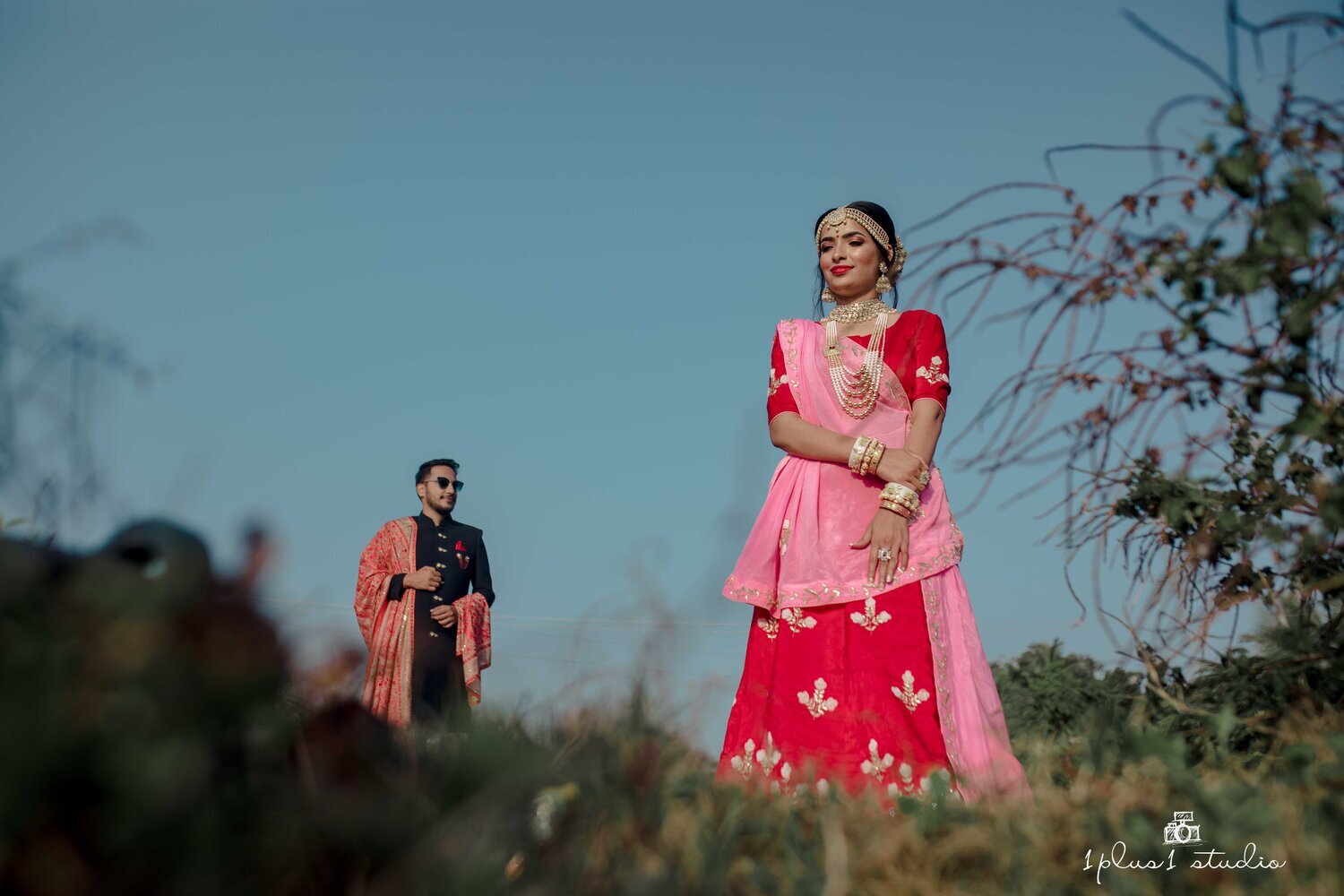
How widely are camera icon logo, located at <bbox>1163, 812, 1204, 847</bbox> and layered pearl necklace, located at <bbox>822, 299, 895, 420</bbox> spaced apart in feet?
7.26

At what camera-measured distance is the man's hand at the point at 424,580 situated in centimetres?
785

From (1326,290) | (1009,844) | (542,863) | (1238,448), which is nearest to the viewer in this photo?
(542,863)

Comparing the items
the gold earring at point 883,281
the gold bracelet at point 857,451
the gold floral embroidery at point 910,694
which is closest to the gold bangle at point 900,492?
the gold bracelet at point 857,451

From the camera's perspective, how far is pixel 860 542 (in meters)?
3.75

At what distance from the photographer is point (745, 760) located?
371 cm

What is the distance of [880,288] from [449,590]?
4.66 metres

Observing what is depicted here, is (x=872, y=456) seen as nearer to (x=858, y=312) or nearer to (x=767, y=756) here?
(x=858, y=312)

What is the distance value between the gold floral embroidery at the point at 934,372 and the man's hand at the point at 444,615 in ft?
15.7

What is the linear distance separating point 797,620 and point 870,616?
24 cm

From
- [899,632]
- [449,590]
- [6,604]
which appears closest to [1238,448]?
[899,632]

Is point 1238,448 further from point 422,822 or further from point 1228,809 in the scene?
point 422,822

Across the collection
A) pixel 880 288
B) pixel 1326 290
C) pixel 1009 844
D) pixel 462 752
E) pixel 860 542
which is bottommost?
pixel 1009 844

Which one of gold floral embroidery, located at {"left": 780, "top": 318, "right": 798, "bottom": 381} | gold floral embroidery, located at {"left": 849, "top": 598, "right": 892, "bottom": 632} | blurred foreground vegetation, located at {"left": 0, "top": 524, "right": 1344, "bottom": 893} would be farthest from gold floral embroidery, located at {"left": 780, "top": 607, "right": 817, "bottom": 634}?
blurred foreground vegetation, located at {"left": 0, "top": 524, "right": 1344, "bottom": 893}

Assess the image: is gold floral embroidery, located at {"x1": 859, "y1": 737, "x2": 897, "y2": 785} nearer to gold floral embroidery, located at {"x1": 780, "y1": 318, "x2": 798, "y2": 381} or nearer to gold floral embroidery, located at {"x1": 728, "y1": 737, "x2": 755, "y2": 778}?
gold floral embroidery, located at {"x1": 728, "y1": 737, "x2": 755, "y2": 778}
